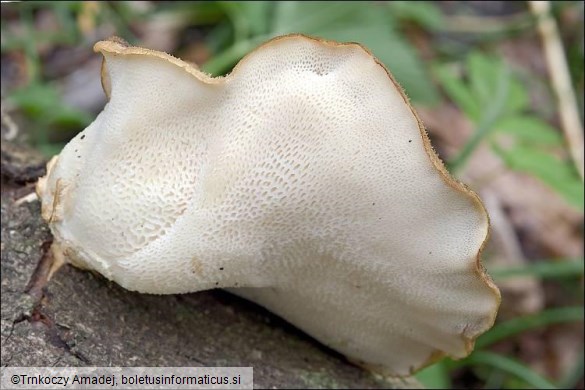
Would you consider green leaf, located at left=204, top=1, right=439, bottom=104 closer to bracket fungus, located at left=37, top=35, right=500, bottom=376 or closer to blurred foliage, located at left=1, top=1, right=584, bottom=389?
blurred foliage, located at left=1, top=1, right=584, bottom=389

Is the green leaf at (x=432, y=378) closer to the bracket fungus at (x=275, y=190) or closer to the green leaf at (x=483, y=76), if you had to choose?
the bracket fungus at (x=275, y=190)

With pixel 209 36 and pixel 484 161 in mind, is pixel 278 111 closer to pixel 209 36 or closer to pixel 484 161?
pixel 209 36

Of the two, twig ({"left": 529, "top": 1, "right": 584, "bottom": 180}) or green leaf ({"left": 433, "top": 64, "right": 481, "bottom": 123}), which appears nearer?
green leaf ({"left": 433, "top": 64, "right": 481, "bottom": 123})

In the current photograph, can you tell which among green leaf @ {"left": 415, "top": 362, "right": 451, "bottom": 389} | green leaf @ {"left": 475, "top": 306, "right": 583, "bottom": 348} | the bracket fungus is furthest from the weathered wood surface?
green leaf @ {"left": 475, "top": 306, "right": 583, "bottom": 348}

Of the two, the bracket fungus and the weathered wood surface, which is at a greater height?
the bracket fungus

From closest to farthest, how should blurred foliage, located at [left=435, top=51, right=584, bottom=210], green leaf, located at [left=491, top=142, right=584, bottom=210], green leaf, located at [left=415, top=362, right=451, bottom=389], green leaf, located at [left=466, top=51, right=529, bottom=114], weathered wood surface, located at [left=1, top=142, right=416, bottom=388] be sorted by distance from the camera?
weathered wood surface, located at [left=1, top=142, right=416, bottom=388] < green leaf, located at [left=415, top=362, right=451, bottom=389] < green leaf, located at [left=491, top=142, right=584, bottom=210] < blurred foliage, located at [left=435, top=51, right=584, bottom=210] < green leaf, located at [left=466, top=51, right=529, bottom=114]

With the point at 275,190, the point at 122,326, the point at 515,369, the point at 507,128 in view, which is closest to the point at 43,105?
the point at 122,326

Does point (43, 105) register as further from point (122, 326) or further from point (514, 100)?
point (514, 100)
